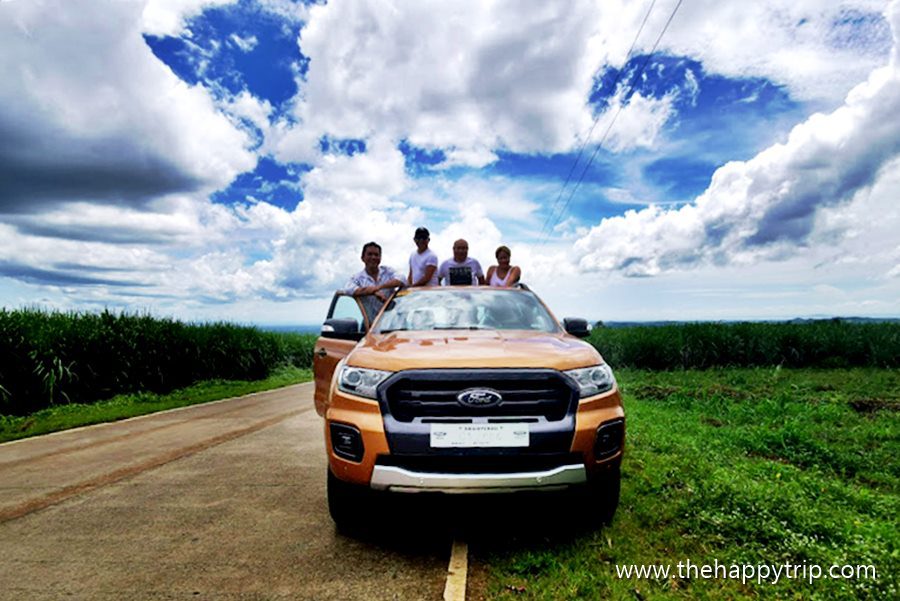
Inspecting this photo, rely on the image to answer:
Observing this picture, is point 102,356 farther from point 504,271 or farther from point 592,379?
point 592,379

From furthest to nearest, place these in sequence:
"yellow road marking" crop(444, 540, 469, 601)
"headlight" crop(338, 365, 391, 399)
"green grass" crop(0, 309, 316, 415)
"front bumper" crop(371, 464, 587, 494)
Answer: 1. "green grass" crop(0, 309, 316, 415)
2. "headlight" crop(338, 365, 391, 399)
3. "front bumper" crop(371, 464, 587, 494)
4. "yellow road marking" crop(444, 540, 469, 601)

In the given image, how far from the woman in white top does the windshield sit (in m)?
2.75

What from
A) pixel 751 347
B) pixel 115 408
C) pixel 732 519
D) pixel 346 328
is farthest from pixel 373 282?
pixel 751 347

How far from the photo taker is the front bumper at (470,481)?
3135 mm

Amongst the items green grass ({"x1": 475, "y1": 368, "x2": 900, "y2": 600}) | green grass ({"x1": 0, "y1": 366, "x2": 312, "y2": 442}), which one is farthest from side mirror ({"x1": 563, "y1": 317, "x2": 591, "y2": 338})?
green grass ({"x1": 0, "y1": 366, "x2": 312, "y2": 442})

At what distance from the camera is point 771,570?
3146 mm

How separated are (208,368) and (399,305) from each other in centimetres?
1337

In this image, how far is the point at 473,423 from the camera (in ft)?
10.6

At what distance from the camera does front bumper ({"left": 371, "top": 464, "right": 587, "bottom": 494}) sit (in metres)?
3.13

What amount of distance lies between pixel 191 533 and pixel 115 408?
28.3 feet

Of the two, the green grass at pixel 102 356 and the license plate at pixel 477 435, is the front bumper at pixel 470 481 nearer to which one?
the license plate at pixel 477 435

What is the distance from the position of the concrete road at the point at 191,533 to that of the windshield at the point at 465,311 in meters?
1.49

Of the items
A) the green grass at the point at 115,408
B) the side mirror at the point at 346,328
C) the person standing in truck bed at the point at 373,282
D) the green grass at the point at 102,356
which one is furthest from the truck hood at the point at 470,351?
the green grass at the point at 102,356

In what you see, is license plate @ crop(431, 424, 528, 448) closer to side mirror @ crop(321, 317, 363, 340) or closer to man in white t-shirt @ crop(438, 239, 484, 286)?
side mirror @ crop(321, 317, 363, 340)
